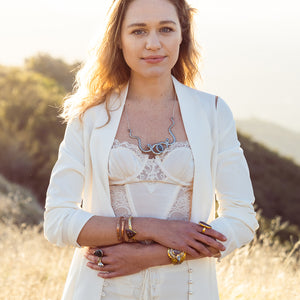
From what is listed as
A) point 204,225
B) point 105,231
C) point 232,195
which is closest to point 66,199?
point 105,231

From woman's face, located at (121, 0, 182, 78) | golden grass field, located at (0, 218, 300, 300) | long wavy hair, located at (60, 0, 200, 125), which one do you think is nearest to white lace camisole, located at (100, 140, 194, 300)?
long wavy hair, located at (60, 0, 200, 125)

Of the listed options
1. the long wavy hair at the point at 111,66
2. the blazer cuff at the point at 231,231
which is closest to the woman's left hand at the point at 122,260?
the blazer cuff at the point at 231,231

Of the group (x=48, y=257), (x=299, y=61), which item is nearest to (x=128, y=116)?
(x=48, y=257)

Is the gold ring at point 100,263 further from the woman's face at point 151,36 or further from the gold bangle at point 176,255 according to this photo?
the woman's face at point 151,36

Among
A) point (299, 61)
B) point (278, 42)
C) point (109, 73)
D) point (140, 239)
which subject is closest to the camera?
point (140, 239)

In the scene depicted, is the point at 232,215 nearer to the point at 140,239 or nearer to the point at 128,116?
the point at 140,239

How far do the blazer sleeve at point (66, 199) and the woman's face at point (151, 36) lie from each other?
18.7 inches

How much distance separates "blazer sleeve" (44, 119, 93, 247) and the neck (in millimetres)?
408

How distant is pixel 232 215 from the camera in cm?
207

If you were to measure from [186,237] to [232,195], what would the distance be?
282mm

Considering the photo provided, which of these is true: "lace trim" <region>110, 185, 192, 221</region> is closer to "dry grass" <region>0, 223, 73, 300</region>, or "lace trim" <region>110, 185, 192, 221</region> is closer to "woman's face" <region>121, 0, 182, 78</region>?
"woman's face" <region>121, 0, 182, 78</region>

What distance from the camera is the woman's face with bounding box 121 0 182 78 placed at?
2127 millimetres

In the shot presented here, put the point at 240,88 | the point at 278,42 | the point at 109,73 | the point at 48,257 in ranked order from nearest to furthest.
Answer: the point at 109,73 < the point at 48,257 < the point at 240,88 < the point at 278,42

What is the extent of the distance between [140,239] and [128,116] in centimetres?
60
